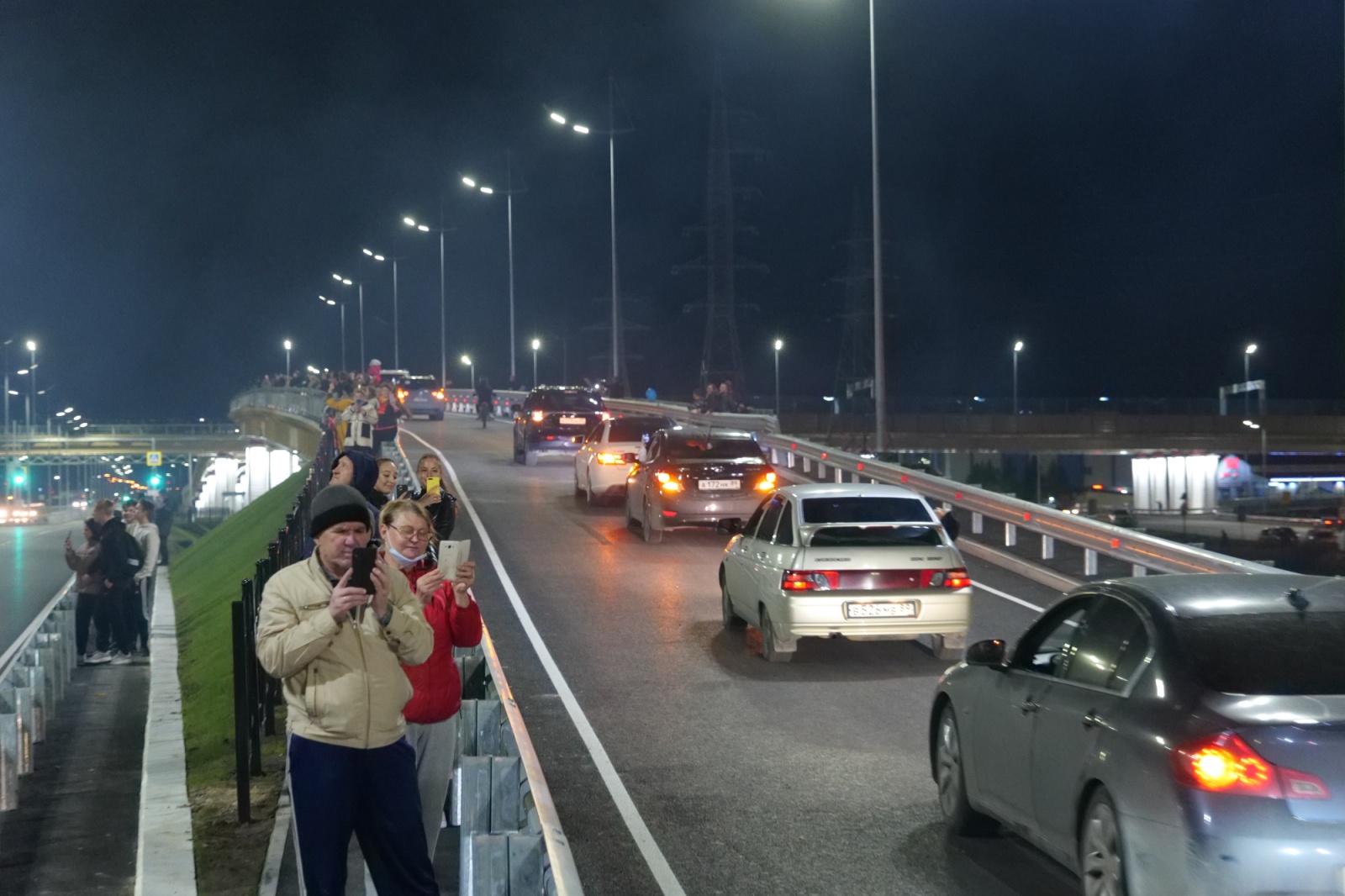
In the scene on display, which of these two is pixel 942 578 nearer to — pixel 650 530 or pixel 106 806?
pixel 106 806

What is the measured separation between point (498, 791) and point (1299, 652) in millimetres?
3289

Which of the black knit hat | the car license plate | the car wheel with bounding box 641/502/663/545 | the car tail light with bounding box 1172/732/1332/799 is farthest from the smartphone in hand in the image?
the car wheel with bounding box 641/502/663/545

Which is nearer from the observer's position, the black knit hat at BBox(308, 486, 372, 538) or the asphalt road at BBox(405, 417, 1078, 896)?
the black knit hat at BBox(308, 486, 372, 538)

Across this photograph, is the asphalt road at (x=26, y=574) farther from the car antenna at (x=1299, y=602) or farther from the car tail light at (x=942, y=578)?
the car antenna at (x=1299, y=602)

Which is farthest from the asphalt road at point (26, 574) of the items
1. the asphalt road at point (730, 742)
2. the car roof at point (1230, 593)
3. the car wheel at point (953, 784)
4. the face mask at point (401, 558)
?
the car roof at point (1230, 593)

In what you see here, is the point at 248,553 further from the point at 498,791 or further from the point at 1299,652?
the point at 1299,652

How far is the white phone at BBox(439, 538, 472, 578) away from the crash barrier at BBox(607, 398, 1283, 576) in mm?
7409

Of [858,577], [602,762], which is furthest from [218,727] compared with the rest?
[858,577]

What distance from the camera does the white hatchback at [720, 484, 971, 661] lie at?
41.4 feet

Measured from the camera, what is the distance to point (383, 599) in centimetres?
530

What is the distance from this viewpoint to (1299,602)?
609cm

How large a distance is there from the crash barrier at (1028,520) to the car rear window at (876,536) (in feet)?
8.39

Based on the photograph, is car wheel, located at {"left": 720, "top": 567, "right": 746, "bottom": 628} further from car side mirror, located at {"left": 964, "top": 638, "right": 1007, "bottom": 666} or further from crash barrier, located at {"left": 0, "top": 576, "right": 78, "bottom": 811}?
car side mirror, located at {"left": 964, "top": 638, "right": 1007, "bottom": 666}

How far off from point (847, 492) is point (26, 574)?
3531 centimetres
